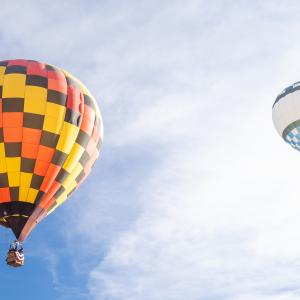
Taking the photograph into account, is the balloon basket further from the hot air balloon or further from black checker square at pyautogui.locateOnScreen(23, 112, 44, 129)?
black checker square at pyautogui.locateOnScreen(23, 112, 44, 129)

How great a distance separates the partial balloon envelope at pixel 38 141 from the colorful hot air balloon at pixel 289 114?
54.7 feet

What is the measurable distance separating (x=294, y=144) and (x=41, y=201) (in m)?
19.9

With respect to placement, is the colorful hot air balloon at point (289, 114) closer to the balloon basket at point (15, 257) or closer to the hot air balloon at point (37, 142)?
the hot air balloon at point (37, 142)

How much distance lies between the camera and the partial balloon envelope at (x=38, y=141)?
2248cm

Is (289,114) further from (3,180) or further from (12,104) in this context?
(3,180)

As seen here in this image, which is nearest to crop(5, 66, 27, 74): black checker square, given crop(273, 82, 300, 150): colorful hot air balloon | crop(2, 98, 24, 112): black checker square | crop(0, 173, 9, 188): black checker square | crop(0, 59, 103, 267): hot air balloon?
crop(0, 59, 103, 267): hot air balloon

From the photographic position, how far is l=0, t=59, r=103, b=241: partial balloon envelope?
885 inches

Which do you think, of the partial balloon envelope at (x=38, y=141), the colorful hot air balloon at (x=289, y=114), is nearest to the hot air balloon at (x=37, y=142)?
the partial balloon envelope at (x=38, y=141)

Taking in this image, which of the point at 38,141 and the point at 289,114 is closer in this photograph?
the point at 38,141

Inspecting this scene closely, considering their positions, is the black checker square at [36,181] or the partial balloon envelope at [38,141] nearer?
the partial balloon envelope at [38,141]

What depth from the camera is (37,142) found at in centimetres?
2294

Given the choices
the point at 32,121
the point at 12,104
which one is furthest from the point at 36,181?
the point at 12,104

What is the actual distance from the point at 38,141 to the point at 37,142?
0.16ft

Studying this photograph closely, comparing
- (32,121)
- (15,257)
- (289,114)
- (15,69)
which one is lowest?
(15,257)
